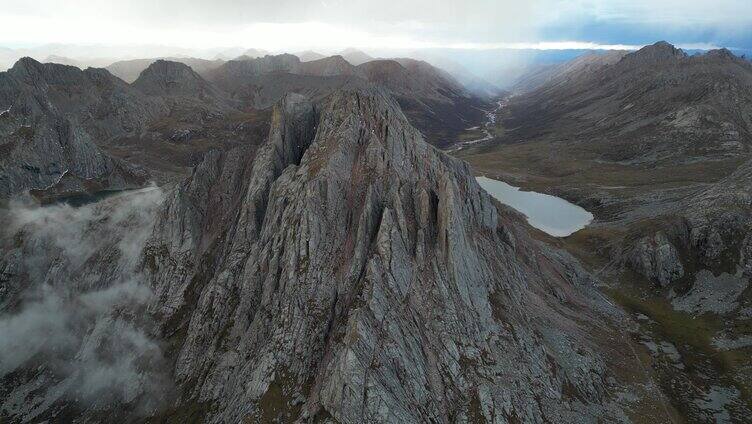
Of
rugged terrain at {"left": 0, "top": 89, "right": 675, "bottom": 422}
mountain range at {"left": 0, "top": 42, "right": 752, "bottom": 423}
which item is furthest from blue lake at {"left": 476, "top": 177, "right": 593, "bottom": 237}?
rugged terrain at {"left": 0, "top": 89, "right": 675, "bottom": 422}

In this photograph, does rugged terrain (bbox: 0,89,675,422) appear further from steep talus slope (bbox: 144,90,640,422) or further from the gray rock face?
the gray rock face

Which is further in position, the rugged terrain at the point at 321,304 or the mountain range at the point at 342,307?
the mountain range at the point at 342,307

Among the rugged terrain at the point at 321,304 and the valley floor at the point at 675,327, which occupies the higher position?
the rugged terrain at the point at 321,304

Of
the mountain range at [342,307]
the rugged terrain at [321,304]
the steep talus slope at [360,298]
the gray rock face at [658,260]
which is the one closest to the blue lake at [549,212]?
the gray rock face at [658,260]

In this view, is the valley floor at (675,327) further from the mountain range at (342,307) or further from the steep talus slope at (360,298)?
the steep talus slope at (360,298)

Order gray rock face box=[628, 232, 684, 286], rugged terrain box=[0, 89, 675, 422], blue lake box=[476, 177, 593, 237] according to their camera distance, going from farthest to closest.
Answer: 1. blue lake box=[476, 177, 593, 237]
2. gray rock face box=[628, 232, 684, 286]
3. rugged terrain box=[0, 89, 675, 422]

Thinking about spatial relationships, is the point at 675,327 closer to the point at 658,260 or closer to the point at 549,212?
the point at 658,260

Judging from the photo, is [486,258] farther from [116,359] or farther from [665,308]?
[116,359]


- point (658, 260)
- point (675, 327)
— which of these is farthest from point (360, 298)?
point (658, 260)
